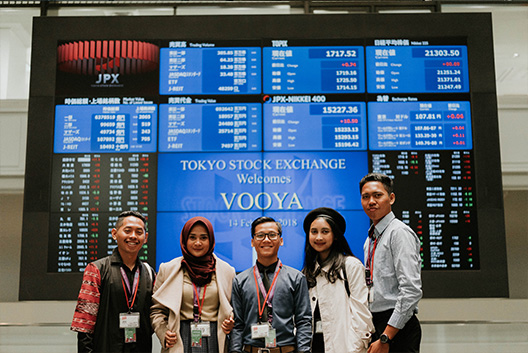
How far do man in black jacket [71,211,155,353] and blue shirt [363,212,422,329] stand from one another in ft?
4.19

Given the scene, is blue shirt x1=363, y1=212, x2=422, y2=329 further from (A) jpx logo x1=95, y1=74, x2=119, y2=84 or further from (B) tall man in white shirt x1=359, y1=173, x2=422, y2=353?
Answer: (A) jpx logo x1=95, y1=74, x2=119, y2=84

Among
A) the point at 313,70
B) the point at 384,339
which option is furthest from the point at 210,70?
the point at 384,339

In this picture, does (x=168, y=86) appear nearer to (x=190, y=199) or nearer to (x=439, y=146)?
(x=190, y=199)

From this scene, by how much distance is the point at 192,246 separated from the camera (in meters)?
3.07

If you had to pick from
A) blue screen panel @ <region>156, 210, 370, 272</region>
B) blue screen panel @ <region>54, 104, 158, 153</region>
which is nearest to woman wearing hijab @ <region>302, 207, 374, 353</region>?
blue screen panel @ <region>156, 210, 370, 272</region>

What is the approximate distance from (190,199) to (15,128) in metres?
1.75

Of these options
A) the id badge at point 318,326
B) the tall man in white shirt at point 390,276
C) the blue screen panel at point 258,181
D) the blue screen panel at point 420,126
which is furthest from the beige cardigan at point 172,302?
the blue screen panel at point 420,126

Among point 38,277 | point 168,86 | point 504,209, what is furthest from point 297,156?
point 38,277

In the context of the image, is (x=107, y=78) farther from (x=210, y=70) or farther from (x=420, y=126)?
(x=420, y=126)

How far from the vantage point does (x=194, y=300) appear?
2.98 metres

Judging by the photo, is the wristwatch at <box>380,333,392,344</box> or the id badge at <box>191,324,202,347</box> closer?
the wristwatch at <box>380,333,392,344</box>

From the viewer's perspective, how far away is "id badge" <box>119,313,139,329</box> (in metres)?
2.97

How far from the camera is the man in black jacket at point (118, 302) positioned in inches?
116

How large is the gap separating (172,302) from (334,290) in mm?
882
